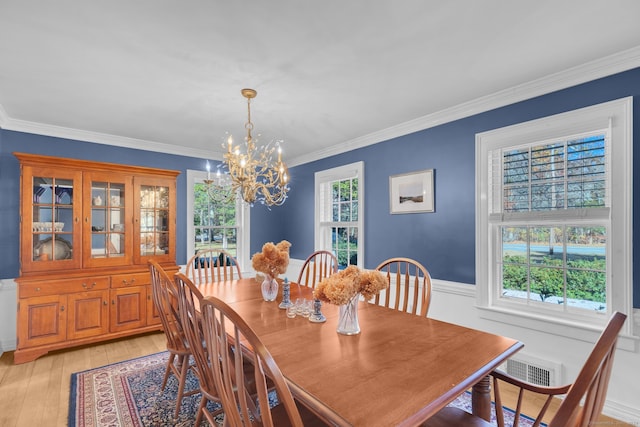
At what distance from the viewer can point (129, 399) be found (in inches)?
92.8

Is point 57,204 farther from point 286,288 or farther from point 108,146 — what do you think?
point 286,288

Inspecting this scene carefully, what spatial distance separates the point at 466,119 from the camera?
2.85m

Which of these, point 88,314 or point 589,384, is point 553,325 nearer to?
point 589,384

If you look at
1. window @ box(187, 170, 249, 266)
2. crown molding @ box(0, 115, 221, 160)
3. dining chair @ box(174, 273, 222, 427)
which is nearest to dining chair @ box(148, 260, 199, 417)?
dining chair @ box(174, 273, 222, 427)

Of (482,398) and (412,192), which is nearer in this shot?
(482,398)

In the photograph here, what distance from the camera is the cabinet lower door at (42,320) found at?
2.94 m

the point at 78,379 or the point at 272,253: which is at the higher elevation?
the point at 272,253

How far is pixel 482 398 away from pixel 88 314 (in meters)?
3.68

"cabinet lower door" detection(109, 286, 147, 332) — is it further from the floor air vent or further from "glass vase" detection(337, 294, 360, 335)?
the floor air vent

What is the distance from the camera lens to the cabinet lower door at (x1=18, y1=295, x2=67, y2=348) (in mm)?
2936

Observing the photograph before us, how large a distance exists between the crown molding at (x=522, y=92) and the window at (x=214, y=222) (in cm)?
224

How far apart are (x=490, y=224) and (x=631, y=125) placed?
1.09 meters

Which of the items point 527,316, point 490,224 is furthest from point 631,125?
point 527,316

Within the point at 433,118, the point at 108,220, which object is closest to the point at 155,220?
the point at 108,220
